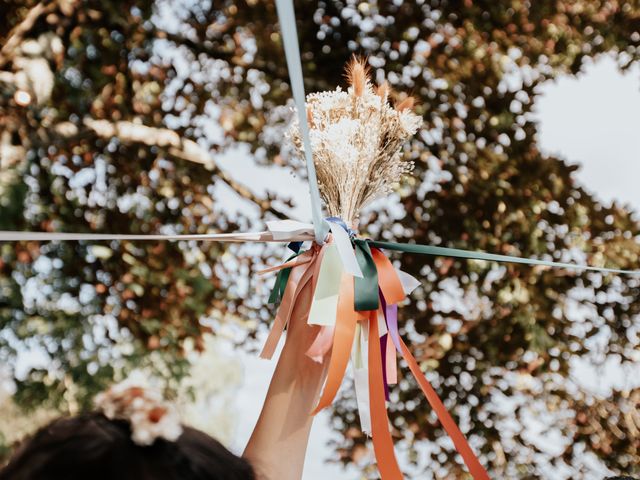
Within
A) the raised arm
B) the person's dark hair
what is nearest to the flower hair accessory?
the person's dark hair

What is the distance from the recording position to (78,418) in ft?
2.63

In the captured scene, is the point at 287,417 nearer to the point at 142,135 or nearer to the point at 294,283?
the point at 294,283

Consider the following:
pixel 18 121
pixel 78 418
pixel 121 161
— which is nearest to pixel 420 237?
pixel 121 161

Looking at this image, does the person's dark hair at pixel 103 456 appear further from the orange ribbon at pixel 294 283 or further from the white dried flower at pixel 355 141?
the white dried flower at pixel 355 141

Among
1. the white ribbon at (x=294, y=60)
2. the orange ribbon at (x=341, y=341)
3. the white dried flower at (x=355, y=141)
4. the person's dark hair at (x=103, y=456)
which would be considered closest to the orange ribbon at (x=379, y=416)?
the orange ribbon at (x=341, y=341)

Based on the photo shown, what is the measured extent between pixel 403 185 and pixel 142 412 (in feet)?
10.9

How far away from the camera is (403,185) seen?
3961 mm

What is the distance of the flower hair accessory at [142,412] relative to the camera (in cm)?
76

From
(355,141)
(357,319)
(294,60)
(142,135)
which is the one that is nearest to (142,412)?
(294,60)

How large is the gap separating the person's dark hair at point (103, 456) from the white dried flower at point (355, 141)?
0.79 meters

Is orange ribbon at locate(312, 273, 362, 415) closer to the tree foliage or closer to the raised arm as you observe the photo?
the raised arm

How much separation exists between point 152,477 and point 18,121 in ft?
11.0

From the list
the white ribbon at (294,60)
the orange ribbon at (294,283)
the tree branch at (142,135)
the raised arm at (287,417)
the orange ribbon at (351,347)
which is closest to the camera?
the white ribbon at (294,60)

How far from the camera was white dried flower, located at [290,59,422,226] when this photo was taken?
146 cm
